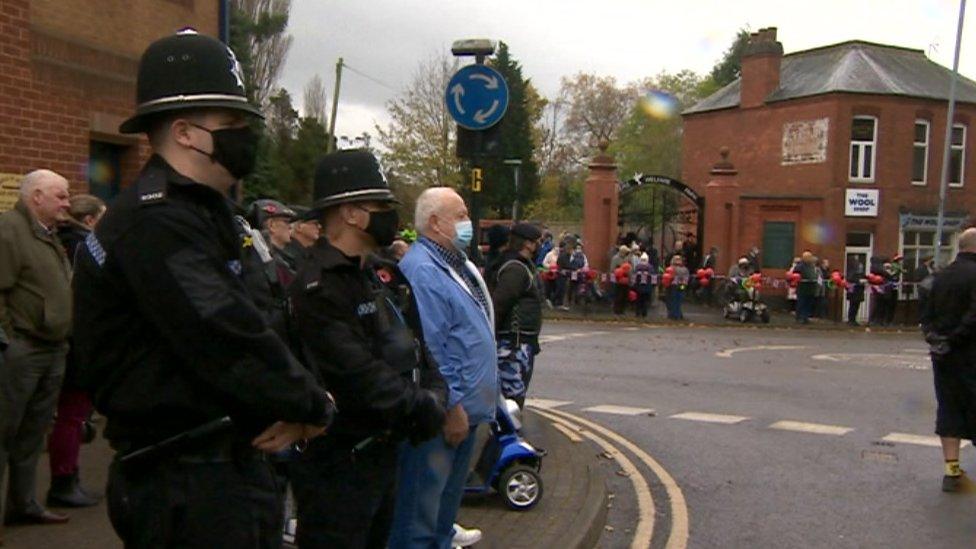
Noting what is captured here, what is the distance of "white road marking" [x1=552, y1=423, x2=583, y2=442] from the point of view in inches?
370

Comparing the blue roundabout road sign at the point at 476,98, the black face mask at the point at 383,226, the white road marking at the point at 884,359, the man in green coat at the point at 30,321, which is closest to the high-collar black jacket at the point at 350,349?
the black face mask at the point at 383,226

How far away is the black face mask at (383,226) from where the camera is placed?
391 cm

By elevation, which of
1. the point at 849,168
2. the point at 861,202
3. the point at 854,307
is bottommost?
the point at 854,307

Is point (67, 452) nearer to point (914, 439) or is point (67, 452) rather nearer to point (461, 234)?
point (461, 234)

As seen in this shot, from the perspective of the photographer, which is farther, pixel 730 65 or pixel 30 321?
pixel 730 65

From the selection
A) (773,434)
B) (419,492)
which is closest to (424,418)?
(419,492)

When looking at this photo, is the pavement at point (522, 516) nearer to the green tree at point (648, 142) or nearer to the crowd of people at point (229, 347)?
the crowd of people at point (229, 347)

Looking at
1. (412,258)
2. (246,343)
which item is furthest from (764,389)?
(246,343)

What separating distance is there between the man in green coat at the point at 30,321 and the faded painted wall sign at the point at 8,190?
85.0 inches

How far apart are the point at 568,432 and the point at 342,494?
20.9 feet

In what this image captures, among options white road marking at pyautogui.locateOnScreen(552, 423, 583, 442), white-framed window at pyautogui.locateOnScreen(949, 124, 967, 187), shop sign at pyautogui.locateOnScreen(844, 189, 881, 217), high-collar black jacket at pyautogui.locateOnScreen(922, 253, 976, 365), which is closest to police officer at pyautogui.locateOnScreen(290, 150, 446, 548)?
high-collar black jacket at pyautogui.locateOnScreen(922, 253, 976, 365)

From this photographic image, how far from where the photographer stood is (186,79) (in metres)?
2.59

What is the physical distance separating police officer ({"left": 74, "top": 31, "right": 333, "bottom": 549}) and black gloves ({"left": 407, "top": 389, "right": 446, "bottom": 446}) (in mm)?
1070

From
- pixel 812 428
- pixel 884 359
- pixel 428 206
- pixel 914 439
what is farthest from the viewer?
pixel 884 359
